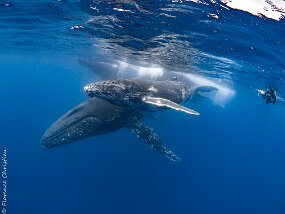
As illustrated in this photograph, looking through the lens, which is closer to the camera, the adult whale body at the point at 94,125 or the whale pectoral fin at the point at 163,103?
the whale pectoral fin at the point at 163,103

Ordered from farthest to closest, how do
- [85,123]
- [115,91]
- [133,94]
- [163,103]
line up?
1. [85,123]
2. [133,94]
3. [115,91]
4. [163,103]

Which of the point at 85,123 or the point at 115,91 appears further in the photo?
the point at 85,123

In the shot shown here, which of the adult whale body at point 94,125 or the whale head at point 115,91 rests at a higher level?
the whale head at point 115,91

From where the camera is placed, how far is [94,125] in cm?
1235

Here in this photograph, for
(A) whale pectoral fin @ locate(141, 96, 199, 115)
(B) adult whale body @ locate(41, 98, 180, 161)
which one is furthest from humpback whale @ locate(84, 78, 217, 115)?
(B) adult whale body @ locate(41, 98, 180, 161)

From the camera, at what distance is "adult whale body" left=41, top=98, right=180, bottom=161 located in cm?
1189

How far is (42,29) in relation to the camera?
2331cm

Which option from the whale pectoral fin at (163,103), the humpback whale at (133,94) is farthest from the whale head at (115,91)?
the whale pectoral fin at (163,103)

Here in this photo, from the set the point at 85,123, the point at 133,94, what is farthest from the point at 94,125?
the point at 133,94

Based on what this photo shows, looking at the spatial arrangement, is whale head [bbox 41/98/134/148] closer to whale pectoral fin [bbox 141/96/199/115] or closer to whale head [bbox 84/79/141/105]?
whale head [bbox 84/79/141/105]

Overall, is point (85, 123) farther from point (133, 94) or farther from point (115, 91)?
point (133, 94)

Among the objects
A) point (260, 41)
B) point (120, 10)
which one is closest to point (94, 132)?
point (120, 10)

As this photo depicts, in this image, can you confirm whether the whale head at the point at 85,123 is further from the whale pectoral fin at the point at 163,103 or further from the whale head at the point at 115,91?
the whale pectoral fin at the point at 163,103

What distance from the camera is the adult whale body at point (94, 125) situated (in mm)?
11891
